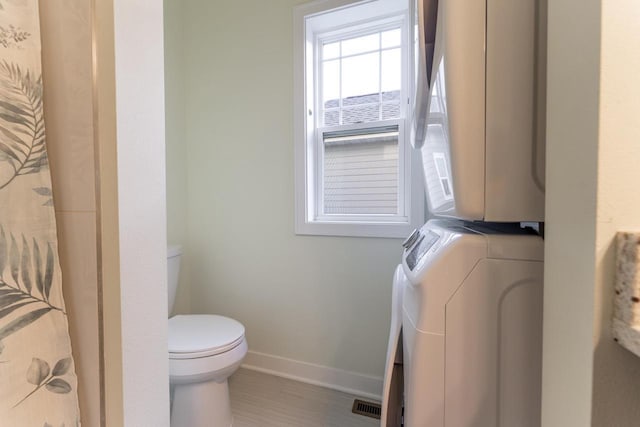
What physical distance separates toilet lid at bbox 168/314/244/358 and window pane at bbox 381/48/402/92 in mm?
1557

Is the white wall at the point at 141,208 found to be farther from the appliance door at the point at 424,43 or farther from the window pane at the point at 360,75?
the window pane at the point at 360,75

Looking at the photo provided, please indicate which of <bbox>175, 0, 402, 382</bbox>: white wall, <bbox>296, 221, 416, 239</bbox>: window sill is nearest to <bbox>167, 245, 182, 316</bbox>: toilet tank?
<bbox>175, 0, 402, 382</bbox>: white wall

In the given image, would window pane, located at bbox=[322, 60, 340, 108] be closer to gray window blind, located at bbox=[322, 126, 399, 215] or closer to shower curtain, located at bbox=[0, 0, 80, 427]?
gray window blind, located at bbox=[322, 126, 399, 215]

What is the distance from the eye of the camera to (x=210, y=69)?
1.81 metres

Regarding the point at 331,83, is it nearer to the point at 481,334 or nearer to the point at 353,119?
the point at 353,119

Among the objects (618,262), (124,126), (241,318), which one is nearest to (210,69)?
(124,126)

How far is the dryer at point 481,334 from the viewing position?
516 mm

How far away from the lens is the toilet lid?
1101 millimetres

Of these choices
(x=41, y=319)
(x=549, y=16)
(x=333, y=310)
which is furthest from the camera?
(x=333, y=310)

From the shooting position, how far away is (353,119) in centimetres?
169

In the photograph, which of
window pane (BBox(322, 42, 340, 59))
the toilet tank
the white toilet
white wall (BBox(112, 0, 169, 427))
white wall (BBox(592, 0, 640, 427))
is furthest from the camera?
window pane (BBox(322, 42, 340, 59))

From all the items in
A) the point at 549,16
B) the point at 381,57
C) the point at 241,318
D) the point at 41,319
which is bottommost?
the point at 241,318

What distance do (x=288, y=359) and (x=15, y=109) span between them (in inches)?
63.9

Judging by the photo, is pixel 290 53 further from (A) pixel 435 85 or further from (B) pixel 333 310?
(B) pixel 333 310
